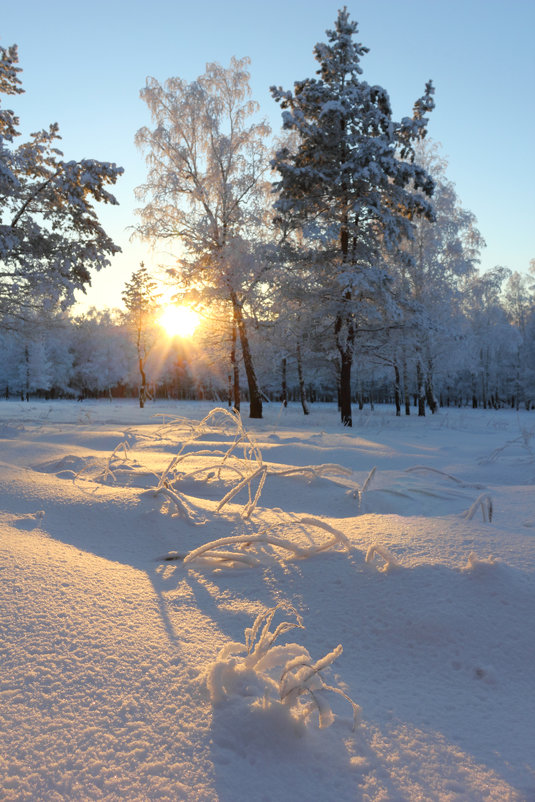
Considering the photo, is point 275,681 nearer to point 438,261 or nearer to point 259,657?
point 259,657

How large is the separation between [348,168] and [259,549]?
10.3 m

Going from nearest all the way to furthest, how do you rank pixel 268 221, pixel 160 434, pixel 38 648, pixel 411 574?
pixel 38 648 → pixel 411 574 → pixel 160 434 → pixel 268 221

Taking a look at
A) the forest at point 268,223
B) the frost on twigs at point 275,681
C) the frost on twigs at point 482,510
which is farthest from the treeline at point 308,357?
the frost on twigs at point 275,681

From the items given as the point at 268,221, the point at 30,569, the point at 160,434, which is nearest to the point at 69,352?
the point at 268,221

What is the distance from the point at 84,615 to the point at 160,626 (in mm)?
192

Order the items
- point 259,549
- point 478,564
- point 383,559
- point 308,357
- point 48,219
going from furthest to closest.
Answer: point 308,357 → point 48,219 → point 259,549 → point 383,559 → point 478,564

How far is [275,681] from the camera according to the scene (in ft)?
2.52

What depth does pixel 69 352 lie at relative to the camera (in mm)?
48531

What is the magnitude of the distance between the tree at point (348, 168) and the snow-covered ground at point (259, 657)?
874 cm

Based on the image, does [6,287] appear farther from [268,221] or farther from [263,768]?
[263,768]

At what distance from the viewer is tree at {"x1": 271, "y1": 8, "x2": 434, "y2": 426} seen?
383 inches

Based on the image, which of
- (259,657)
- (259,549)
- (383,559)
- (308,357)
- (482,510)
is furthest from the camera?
(308,357)

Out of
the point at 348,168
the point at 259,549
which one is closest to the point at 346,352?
the point at 348,168

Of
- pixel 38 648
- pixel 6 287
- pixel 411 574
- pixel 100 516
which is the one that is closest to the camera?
pixel 38 648
